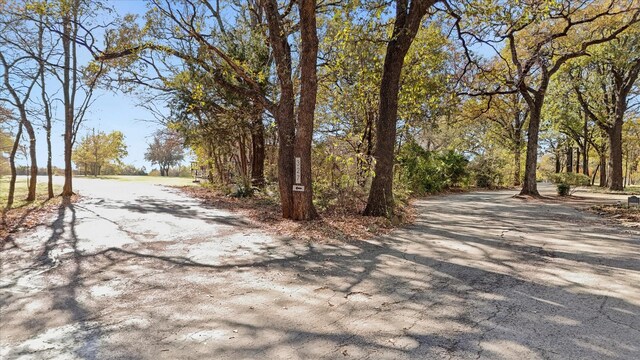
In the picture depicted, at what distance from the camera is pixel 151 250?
17.3 feet

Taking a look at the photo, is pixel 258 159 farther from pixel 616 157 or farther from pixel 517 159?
pixel 517 159

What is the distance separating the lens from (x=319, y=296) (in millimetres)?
3482

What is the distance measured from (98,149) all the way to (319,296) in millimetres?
40930

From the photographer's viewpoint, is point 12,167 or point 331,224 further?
point 12,167

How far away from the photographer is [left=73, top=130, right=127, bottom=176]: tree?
3599cm

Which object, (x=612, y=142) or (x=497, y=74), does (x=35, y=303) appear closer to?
(x=497, y=74)

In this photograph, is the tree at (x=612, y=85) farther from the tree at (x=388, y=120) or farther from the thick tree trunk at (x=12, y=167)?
the thick tree trunk at (x=12, y=167)

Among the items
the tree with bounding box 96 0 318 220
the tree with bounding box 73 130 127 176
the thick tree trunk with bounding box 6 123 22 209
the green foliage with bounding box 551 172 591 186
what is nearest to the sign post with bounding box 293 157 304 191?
the tree with bounding box 96 0 318 220

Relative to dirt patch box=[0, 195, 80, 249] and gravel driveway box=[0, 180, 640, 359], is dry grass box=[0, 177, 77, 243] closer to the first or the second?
dirt patch box=[0, 195, 80, 249]

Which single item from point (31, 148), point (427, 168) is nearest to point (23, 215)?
point (31, 148)

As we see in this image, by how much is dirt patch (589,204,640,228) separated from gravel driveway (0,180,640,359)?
184cm

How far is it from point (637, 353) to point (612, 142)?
2067 cm

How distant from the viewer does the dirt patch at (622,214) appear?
759 centimetres

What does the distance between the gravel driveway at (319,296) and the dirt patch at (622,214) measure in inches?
72.3
